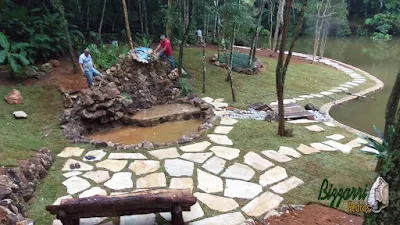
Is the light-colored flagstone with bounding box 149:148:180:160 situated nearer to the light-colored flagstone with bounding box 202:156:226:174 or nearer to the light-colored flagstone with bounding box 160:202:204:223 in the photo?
the light-colored flagstone with bounding box 202:156:226:174

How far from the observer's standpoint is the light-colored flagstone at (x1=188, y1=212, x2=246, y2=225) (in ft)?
11.7

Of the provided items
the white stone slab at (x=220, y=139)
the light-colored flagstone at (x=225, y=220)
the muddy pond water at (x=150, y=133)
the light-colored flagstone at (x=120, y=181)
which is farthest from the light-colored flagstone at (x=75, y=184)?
the white stone slab at (x=220, y=139)

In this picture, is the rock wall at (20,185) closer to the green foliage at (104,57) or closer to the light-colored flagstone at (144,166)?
the light-colored flagstone at (144,166)

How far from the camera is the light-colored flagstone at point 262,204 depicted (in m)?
3.78

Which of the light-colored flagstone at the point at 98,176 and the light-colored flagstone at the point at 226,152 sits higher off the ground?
the light-colored flagstone at the point at 226,152

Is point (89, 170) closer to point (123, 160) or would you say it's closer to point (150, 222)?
point (123, 160)

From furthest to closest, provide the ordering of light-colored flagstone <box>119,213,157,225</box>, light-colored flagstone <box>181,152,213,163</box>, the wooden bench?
light-colored flagstone <box>181,152,213,163</box> < light-colored flagstone <box>119,213,157,225</box> < the wooden bench

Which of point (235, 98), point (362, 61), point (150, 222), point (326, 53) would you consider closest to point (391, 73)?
point (362, 61)

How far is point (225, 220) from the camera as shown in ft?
11.9

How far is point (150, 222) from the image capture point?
358 centimetres

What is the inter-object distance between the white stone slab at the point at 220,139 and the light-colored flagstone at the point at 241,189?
1269 mm

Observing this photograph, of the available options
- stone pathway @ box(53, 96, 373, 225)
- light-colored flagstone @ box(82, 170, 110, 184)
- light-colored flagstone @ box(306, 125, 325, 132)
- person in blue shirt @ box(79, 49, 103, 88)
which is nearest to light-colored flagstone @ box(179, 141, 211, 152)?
stone pathway @ box(53, 96, 373, 225)

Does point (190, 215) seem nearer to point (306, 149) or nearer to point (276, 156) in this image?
point (276, 156)

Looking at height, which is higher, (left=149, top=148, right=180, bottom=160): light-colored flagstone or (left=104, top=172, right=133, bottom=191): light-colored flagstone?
(left=149, top=148, right=180, bottom=160): light-colored flagstone
